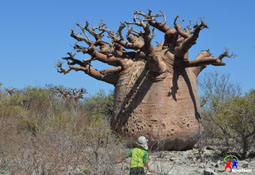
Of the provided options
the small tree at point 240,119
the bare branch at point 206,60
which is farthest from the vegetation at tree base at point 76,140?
the bare branch at point 206,60

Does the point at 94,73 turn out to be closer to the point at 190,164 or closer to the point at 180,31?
the point at 180,31

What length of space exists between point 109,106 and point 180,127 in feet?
25.5

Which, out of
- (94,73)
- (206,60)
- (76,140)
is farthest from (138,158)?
(94,73)

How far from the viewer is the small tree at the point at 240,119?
6969mm

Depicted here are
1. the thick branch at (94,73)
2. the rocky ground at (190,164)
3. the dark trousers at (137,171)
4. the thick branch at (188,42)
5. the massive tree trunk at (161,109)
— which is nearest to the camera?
the dark trousers at (137,171)

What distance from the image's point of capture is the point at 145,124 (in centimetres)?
749

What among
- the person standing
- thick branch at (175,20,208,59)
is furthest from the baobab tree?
the person standing

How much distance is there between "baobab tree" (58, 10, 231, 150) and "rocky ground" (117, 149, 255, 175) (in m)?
0.37

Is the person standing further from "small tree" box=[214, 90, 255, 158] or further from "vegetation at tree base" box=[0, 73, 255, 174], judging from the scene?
"small tree" box=[214, 90, 255, 158]

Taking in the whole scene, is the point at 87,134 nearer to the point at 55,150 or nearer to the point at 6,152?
the point at 6,152

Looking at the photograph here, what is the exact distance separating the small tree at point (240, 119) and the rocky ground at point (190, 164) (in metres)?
0.52

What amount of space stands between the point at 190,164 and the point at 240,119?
160 centimetres

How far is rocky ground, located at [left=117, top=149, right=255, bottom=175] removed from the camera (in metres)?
5.26

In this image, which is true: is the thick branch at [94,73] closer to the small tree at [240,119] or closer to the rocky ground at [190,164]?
the rocky ground at [190,164]
